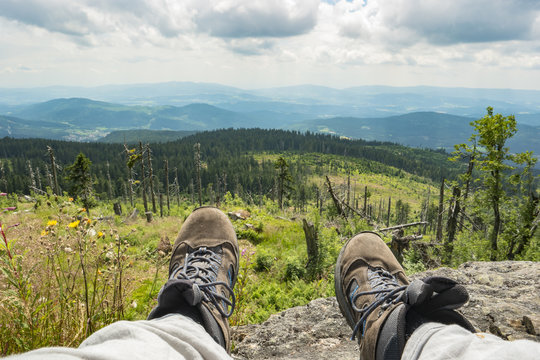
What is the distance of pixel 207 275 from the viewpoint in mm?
2461

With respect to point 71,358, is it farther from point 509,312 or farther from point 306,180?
point 306,180

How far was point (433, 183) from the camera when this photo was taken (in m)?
131

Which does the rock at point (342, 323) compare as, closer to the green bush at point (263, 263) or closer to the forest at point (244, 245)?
the forest at point (244, 245)

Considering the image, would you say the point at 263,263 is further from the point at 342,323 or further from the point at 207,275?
the point at 207,275

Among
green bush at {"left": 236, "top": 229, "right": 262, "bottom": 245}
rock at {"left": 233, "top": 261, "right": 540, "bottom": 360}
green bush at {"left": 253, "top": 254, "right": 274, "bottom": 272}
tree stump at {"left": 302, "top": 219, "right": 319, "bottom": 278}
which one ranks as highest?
rock at {"left": 233, "top": 261, "right": 540, "bottom": 360}

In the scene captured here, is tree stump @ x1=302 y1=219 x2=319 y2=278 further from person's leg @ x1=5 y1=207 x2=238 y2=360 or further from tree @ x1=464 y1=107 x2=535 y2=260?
tree @ x1=464 y1=107 x2=535 y2=260

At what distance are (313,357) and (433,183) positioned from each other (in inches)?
5920

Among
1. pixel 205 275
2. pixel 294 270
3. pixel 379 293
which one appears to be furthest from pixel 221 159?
pixel 379 293

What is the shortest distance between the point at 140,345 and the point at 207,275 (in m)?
1.43

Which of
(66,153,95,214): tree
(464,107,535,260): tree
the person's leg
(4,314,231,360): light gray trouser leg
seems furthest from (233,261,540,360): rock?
(66,153,95,214): tree

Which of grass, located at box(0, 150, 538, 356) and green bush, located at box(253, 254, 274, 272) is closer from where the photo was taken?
grass, located at box(0, 150, 538, 356)

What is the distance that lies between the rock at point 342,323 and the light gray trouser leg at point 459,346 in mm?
1121

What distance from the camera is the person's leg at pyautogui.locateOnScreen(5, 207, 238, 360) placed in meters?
1.00

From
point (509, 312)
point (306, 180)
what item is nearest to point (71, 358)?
point (509, 312)
